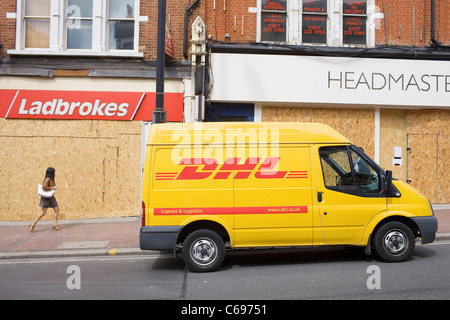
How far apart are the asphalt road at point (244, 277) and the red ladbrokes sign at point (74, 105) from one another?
17.3 ft

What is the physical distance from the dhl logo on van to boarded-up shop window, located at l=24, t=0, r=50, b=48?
8.29 metres

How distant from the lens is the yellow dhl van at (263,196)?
673 centimetres

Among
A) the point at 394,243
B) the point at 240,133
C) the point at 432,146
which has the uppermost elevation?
the point at 432,146

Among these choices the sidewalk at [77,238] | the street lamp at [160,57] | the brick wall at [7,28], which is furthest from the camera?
the brick wall at [7,28]

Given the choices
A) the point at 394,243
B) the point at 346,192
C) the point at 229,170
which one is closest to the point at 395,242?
the point at 394,243

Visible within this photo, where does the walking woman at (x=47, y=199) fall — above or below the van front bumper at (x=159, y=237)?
above

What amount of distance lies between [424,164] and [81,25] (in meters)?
11.3

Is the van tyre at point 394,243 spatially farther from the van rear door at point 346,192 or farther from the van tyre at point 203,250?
the van tyre at point 203,250

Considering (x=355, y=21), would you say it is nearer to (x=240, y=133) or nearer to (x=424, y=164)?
(x=424, y=164)

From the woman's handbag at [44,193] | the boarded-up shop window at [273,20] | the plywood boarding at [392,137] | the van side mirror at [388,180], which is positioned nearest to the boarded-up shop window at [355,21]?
the boarded-up shop window at [273,20]

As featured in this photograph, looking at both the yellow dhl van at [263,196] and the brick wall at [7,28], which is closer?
the yellow dhl van at [263,196]

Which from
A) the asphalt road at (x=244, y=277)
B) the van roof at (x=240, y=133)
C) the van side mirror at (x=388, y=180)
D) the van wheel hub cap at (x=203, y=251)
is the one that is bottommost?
the asphalt road at (x=244, y=277)

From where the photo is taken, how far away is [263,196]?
6758 millimetres
